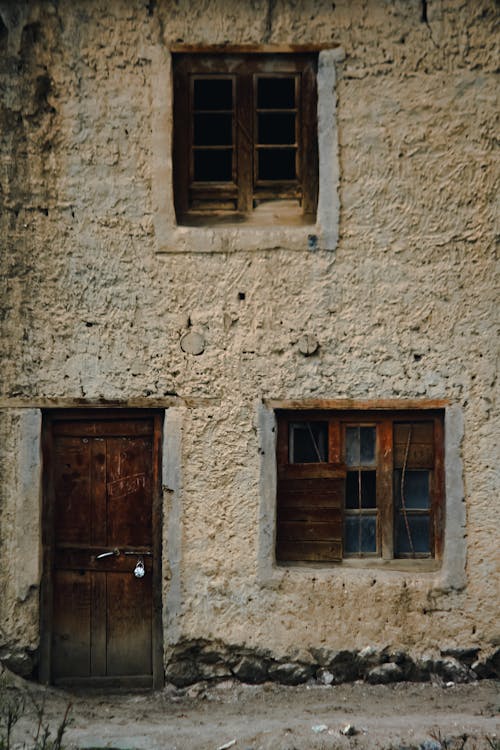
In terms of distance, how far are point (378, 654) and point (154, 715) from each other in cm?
155

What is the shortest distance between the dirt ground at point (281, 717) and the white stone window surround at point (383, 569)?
73 centimetres

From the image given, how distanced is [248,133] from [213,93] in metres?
0.41

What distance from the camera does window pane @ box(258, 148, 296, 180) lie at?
19.1 ft

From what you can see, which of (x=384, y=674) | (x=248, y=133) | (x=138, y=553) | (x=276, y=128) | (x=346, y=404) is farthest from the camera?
(x=276, y=128)

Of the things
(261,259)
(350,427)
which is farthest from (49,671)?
(261,259)

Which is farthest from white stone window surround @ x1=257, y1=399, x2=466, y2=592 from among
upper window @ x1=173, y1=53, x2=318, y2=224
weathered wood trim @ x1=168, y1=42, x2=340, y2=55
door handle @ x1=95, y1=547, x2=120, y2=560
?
weathered wood trim @ x1=168, y1=42, x2=340, y2=55

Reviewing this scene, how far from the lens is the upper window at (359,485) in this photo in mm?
5586

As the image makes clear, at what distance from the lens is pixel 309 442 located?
5672 millimetres

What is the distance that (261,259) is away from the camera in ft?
18.1

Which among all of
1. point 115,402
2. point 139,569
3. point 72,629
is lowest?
point 72,629

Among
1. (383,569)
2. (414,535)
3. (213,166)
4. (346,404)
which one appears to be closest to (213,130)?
(213,166)

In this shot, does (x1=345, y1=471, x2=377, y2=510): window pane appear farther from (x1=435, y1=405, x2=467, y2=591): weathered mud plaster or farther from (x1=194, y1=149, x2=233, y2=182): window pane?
(x1=194, y1=149, x2=233, y2=182): window pane

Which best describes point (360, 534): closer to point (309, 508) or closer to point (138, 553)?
point (309, 508)

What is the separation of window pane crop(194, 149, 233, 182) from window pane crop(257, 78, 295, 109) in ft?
1.48
